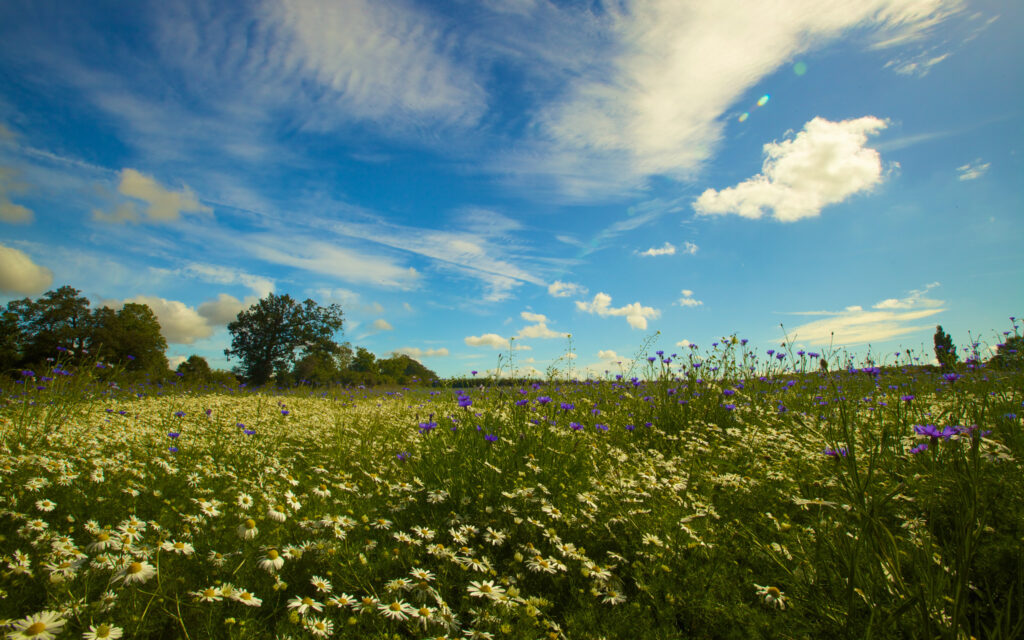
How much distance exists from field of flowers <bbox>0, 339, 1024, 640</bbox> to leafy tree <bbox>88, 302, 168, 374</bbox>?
26173 millimetres

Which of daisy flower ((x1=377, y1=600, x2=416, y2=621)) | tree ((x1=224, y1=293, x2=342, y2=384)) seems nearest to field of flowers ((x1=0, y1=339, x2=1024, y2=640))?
daisy flower ((x1=377, y1=600, x2=416, y2=621))

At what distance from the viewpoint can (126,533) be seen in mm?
2449

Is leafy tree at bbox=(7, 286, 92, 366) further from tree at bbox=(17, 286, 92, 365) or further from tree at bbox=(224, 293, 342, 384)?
tree at bbox=(224, 293, 342, 384)

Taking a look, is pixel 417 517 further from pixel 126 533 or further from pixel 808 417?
pixel 808 417

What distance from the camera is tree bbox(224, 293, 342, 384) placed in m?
43.4

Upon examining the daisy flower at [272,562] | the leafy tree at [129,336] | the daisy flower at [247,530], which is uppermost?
the leafy tree at [129,336]

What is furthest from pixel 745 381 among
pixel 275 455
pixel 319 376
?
pixel 319 376

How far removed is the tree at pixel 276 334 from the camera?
142ft

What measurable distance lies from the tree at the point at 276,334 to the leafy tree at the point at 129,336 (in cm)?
888

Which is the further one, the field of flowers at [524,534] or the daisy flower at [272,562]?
the daisy flower at [272,562]

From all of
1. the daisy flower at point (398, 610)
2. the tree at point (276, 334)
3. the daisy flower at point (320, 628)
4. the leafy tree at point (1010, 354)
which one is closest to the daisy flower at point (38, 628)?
the daisy flower at point (320, 628)

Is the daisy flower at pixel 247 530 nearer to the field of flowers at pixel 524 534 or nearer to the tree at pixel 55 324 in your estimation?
the field of flowers at pixel 524 534

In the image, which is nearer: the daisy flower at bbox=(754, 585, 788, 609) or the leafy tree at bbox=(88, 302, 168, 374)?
the daisy flower at bbox=(754, 585, 788, 609)

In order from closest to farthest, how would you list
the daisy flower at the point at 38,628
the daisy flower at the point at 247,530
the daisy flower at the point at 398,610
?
1. the daisy flower at the point at 38,628
2. the daisy flower at the point at 398,610
3. the daisy flower at the point at 247,530
